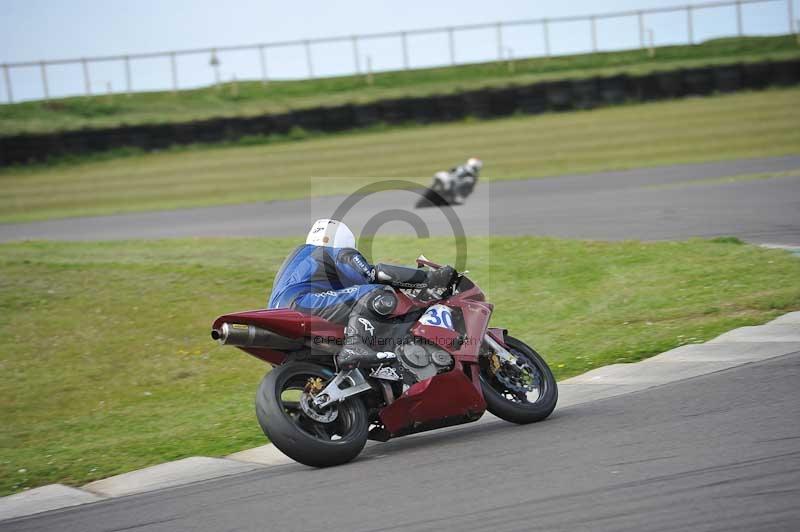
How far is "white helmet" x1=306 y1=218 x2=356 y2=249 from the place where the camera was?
259 inches

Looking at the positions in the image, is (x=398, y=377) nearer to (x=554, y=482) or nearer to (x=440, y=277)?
(x=440, y=277)

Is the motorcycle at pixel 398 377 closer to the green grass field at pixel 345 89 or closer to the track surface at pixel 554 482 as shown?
the track surface at pixel 554 482

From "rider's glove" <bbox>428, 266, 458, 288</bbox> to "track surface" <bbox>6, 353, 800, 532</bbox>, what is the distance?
40.5 inches

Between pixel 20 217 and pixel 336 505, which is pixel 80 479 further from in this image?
pixel 20 217

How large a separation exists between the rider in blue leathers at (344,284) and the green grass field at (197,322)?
4.67 feet

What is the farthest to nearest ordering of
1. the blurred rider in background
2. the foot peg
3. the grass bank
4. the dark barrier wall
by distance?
1. the dark barrier wall
2. the grass bank
3. the blurred rider in background
4. the foot peg

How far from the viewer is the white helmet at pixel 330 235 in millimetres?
6570

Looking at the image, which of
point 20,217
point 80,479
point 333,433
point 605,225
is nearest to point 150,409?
point 80,479

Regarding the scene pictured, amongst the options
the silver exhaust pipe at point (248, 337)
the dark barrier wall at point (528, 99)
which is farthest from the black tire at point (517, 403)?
the dark barrier wall at point (528, 99)

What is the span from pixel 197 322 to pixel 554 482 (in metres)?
6.60

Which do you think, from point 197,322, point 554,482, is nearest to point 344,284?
point 554,482

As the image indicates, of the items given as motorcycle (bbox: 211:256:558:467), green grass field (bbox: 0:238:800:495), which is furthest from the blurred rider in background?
motorcycle (bbox: 211:256:558:467)

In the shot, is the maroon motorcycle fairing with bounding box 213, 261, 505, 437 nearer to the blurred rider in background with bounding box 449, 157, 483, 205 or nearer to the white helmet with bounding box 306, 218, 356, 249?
the white helmet with bounding box 306, 218, 356, 249

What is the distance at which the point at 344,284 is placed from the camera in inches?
260
